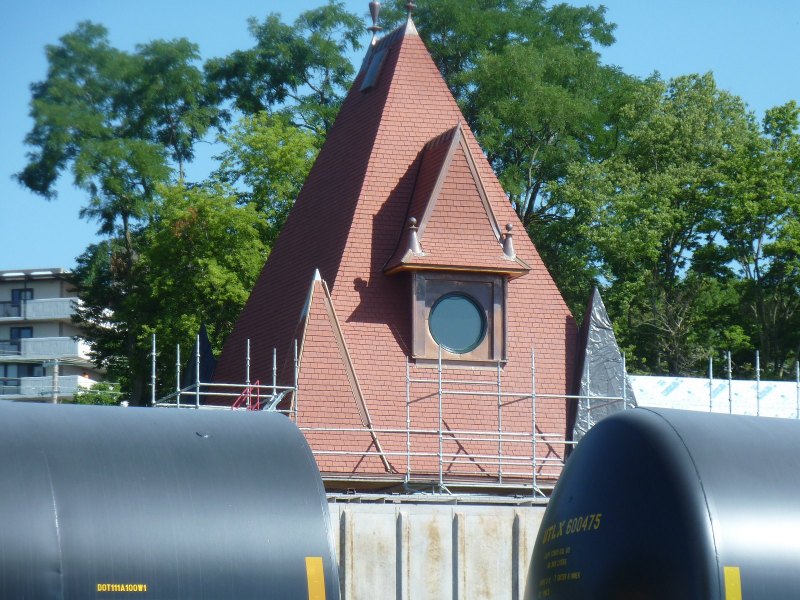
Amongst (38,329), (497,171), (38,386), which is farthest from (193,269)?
(38,329)

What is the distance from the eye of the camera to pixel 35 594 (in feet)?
37.0

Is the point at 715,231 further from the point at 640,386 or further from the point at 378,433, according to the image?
the point at 378,433

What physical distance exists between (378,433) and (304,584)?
1600 centimetres

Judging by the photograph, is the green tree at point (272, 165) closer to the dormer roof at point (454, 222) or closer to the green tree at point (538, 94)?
the green tree at point (538, 94)

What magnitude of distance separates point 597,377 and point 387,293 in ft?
14.1

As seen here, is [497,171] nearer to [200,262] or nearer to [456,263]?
[200,262]

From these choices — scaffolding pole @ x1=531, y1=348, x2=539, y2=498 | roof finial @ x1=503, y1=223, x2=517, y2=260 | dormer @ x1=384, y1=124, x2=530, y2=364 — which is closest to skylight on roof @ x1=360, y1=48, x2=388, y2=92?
dormer @ x1=384, y1=124, x2=530, y2=364

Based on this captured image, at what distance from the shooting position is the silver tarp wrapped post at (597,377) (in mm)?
29453

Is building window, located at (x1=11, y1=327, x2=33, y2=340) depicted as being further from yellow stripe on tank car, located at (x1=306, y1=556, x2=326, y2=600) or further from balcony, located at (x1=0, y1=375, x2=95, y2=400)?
yellow stripe on tank car, located at (x1=306, y1=556, x2=326, y2=600)

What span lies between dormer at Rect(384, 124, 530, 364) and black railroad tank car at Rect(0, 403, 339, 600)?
1629 centimetres

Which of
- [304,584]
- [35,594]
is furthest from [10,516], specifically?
[304,584]

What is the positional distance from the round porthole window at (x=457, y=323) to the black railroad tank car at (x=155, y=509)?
16.5 meters

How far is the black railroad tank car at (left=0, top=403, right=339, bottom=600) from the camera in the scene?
452 inches

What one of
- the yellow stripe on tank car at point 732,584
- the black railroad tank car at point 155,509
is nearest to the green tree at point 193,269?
the black railroad tank car at point 155,509
